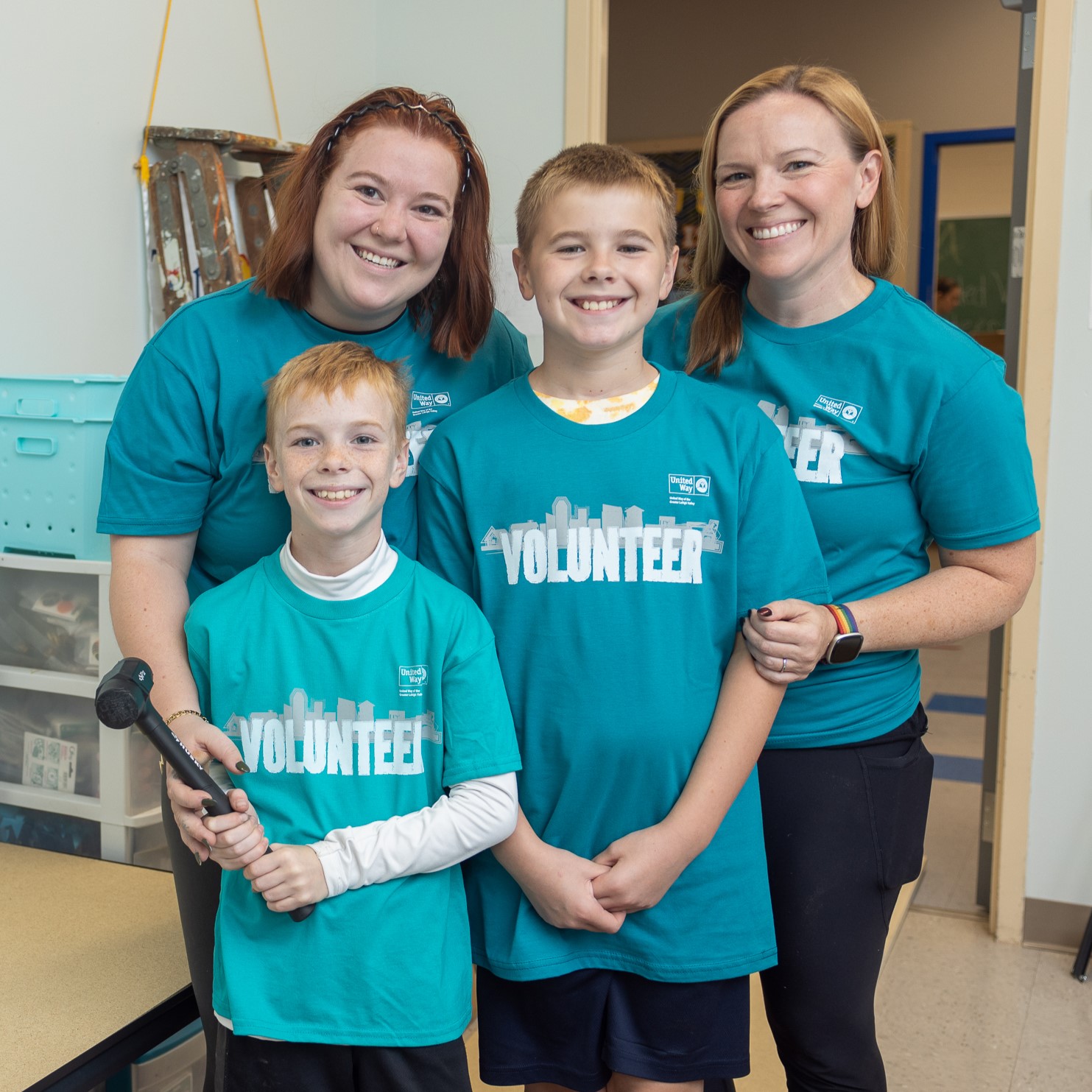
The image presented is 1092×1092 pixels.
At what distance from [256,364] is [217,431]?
0.09m

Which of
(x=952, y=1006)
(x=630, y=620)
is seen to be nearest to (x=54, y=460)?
(x=630, y=620)

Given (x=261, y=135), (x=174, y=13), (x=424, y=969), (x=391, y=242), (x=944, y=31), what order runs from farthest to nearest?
(x=944, y=31) < (x=261, y=135) < (x=174, y=13) < (x=391, y=242) < (x=424, y=969)

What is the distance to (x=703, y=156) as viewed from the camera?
149 centimetres

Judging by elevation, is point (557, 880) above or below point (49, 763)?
above

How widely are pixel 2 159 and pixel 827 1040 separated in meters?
2.11

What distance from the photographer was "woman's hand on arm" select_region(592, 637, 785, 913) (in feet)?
3.87

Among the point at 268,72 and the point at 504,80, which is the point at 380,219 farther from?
the point at 504,80

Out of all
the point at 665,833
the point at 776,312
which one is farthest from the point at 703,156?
the point at 665,833

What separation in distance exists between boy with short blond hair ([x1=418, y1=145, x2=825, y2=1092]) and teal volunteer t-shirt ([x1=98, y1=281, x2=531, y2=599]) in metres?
0.21

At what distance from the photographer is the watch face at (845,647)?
4.04 ft

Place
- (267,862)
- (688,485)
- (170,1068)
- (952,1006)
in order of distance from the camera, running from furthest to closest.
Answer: (952,1006) → (170,1068) → (688,485) → (267,862)

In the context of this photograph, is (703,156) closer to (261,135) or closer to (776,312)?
(776,312)

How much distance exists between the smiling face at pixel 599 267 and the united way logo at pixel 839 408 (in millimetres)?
232

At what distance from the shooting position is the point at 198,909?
4.40ft
